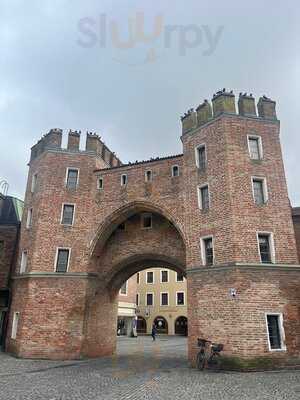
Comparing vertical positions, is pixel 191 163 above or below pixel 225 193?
above

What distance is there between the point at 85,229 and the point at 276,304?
11770 millimetres

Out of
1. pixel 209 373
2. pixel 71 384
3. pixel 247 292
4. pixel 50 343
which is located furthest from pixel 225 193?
pixel 50 343

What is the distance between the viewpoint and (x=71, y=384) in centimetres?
1136

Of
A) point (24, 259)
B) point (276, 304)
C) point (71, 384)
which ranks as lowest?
point (71, 384)

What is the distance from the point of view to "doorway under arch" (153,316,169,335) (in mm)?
46281

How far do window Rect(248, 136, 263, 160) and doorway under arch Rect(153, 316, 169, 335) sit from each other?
36.0 meters

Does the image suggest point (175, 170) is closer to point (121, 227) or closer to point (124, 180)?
point (124, 180)

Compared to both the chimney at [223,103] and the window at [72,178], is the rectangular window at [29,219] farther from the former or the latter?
the chimney at [223,103]

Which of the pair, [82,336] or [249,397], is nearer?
[249,397]

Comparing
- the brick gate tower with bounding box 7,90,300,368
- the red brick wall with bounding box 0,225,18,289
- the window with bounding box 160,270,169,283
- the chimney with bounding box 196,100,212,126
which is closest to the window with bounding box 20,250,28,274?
the brick gate tower with bounding box 7,90,300,368

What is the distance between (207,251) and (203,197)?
2977 millimetres

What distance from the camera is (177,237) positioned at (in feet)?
63.6

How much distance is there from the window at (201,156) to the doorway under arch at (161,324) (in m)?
34.9

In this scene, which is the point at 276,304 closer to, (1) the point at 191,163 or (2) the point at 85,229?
(1) the point at 191,163
